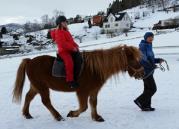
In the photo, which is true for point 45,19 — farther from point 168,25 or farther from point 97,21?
point 168,25

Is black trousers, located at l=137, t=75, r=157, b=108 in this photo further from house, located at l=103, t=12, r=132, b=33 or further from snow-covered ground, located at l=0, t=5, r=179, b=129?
house, located at l=103, t=12, r=132, b=33

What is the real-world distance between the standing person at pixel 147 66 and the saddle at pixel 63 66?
1336 mm

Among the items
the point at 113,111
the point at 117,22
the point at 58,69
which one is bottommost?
the point at 117,22

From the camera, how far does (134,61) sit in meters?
6.56

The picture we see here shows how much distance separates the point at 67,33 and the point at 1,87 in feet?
19.2

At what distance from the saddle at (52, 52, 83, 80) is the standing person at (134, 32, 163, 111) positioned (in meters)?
1.34

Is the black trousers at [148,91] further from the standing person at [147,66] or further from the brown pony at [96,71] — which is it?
the brown pony at [96,71]

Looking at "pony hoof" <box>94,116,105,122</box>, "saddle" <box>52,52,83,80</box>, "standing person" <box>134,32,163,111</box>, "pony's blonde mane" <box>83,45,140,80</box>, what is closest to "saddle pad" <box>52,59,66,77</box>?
"saddle" <box>52,52,83,80</box>

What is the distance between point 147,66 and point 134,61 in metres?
0.73

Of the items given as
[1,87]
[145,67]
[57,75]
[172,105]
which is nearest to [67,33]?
[57,75]

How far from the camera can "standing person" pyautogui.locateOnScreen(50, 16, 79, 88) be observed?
6.50 m

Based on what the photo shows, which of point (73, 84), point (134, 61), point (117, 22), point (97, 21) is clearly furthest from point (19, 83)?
point (97, 21)

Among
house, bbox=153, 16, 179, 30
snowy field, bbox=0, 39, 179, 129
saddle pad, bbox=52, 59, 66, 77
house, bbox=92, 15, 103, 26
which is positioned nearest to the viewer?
snowy field, bbox=0, 39, 179, 129

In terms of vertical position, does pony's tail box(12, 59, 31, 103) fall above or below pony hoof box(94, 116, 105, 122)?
above
